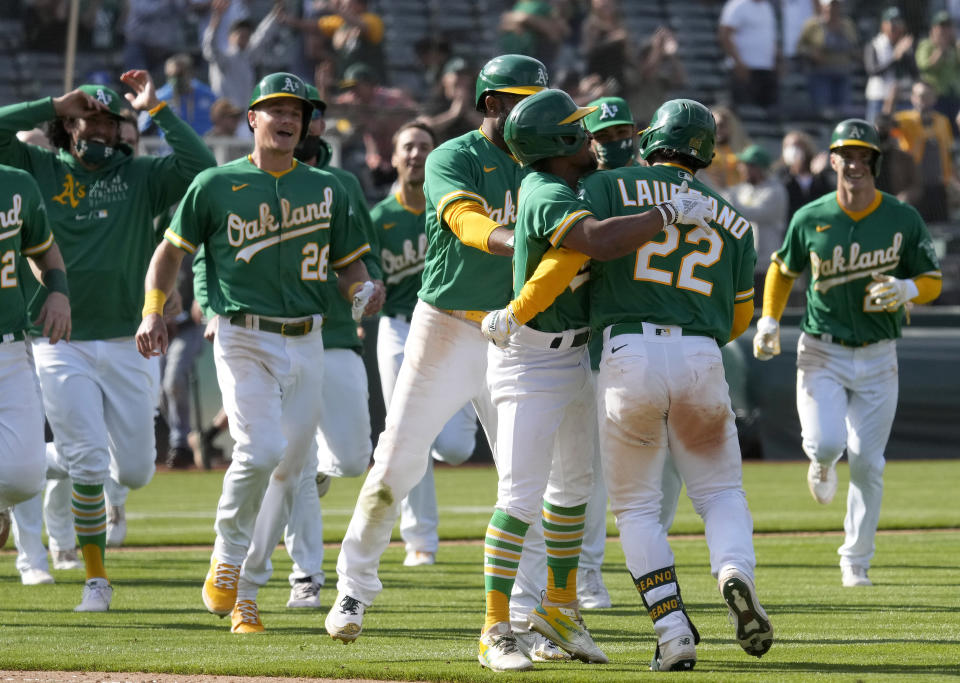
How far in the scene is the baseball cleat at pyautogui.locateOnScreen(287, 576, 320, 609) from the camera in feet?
25.0

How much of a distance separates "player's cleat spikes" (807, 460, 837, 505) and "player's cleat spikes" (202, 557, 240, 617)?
3487mm

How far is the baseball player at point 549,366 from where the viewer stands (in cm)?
526

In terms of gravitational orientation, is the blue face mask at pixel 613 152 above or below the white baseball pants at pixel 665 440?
above

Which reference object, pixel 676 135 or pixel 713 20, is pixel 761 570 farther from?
pixel 713 20

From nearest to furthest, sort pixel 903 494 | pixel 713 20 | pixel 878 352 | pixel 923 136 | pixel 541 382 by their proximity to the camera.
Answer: pixel 541 382 → pixel 878 352 → pixel 903 494 → pixel 923 136 → pixel 713 20

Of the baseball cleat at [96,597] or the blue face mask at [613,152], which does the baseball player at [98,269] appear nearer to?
the baseball cleat at [96,597]

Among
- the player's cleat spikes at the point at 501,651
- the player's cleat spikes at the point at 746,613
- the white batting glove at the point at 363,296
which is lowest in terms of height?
the player's cleat spikes at the point at 501,651

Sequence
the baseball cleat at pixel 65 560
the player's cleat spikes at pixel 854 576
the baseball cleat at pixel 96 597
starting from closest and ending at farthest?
the baseball cleat at pixel 96 597, the player's cleat spikes at pixel 854 576, the baseball cleat at pixel 65 560

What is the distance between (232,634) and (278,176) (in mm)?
2061

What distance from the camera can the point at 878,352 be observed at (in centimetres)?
847

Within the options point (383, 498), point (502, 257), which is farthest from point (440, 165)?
point (383, 498)

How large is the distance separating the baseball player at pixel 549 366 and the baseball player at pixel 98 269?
8.88ft

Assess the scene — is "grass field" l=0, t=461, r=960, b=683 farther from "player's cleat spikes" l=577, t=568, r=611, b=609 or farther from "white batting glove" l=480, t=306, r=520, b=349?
"white batting glove" l=480, t=306, r=520, b=349

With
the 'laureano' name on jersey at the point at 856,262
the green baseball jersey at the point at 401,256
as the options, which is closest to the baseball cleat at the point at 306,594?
the green baseball jersey at the point at 401,256
